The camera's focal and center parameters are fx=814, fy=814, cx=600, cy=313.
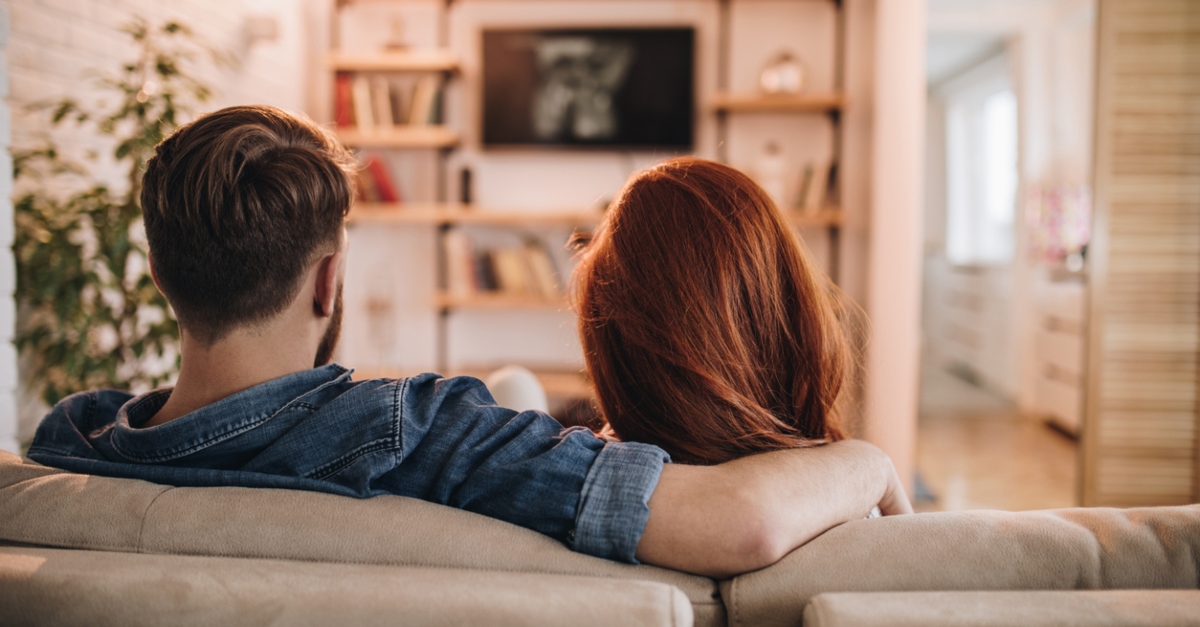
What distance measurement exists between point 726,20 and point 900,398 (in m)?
1.91

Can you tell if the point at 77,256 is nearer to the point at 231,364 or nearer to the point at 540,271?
the point at 231,364

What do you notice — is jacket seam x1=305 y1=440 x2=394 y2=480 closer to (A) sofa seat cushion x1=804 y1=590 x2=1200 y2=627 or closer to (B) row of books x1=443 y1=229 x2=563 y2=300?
(A) sofa seat cushion x1=804 y1=590 x2=1200 y2=627

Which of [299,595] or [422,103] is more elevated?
[422,103]

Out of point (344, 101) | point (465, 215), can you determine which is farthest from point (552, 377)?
point (344, 101)

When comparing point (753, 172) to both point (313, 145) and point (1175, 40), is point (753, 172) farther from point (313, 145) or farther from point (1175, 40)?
point (313, 145)

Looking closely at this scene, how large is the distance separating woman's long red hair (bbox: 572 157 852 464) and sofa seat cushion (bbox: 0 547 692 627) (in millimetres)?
281

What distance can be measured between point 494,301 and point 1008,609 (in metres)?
3.27

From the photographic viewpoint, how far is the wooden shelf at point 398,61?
148 inches

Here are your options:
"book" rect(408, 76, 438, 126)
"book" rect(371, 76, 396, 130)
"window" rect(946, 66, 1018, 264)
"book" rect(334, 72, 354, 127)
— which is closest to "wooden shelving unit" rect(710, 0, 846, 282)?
"book" rect(408, 76, 438, 126)

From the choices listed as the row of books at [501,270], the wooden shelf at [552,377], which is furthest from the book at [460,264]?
the wooden shelf at [552,377]

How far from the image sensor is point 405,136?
3.76 meters

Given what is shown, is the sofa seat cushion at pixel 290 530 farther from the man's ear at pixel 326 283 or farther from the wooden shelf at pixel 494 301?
the wooden shelf at pixel 494 301

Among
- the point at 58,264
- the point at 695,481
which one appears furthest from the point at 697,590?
the point at 58,264

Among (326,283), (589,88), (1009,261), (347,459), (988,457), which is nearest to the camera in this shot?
(347,459)
